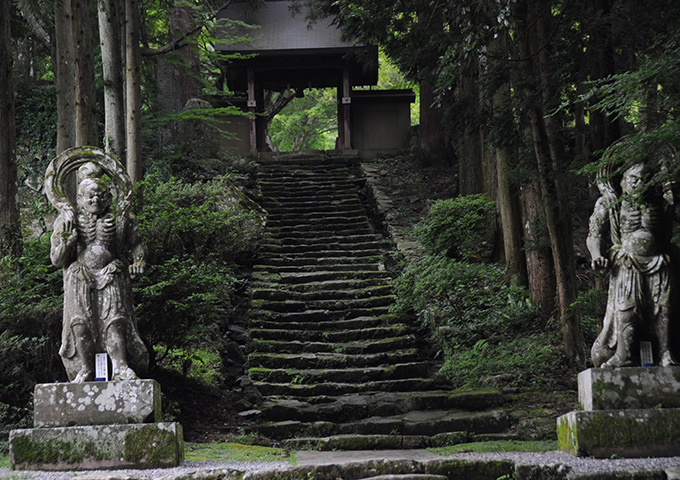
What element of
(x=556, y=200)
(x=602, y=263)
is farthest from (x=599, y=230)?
(x=556, y=200)

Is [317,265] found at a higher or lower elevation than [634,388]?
higher

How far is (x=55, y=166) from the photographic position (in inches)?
231

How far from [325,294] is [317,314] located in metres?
0.77

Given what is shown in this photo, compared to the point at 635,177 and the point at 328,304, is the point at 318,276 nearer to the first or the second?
the point at 328,304

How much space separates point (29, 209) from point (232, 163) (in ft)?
17.0

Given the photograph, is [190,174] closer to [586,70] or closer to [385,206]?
[385,206]

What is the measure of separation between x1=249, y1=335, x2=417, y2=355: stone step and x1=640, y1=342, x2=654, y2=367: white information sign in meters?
5.15

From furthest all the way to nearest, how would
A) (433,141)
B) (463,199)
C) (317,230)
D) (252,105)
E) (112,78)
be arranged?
1. (252,105)
2. (433,141)
3. (317,230)
4. (463,199)
5. (112,78)

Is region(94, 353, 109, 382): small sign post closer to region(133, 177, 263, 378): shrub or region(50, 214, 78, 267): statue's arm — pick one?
region(50, 214, 78, 267): statue's arm

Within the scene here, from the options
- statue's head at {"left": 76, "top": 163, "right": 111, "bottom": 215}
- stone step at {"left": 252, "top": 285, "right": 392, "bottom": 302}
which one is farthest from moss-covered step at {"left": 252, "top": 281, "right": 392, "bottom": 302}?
statue's head at {"left": 76, "top": 163, "right": 111, "bottom": 215}

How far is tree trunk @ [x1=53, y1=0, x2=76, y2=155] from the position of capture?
34.7ft

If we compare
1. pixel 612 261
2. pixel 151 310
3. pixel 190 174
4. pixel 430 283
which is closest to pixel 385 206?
pixel 190 174

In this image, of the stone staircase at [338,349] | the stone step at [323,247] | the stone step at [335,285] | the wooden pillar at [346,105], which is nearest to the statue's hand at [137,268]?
the stone staircase at [338,349]

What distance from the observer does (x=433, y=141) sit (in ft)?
65.2
